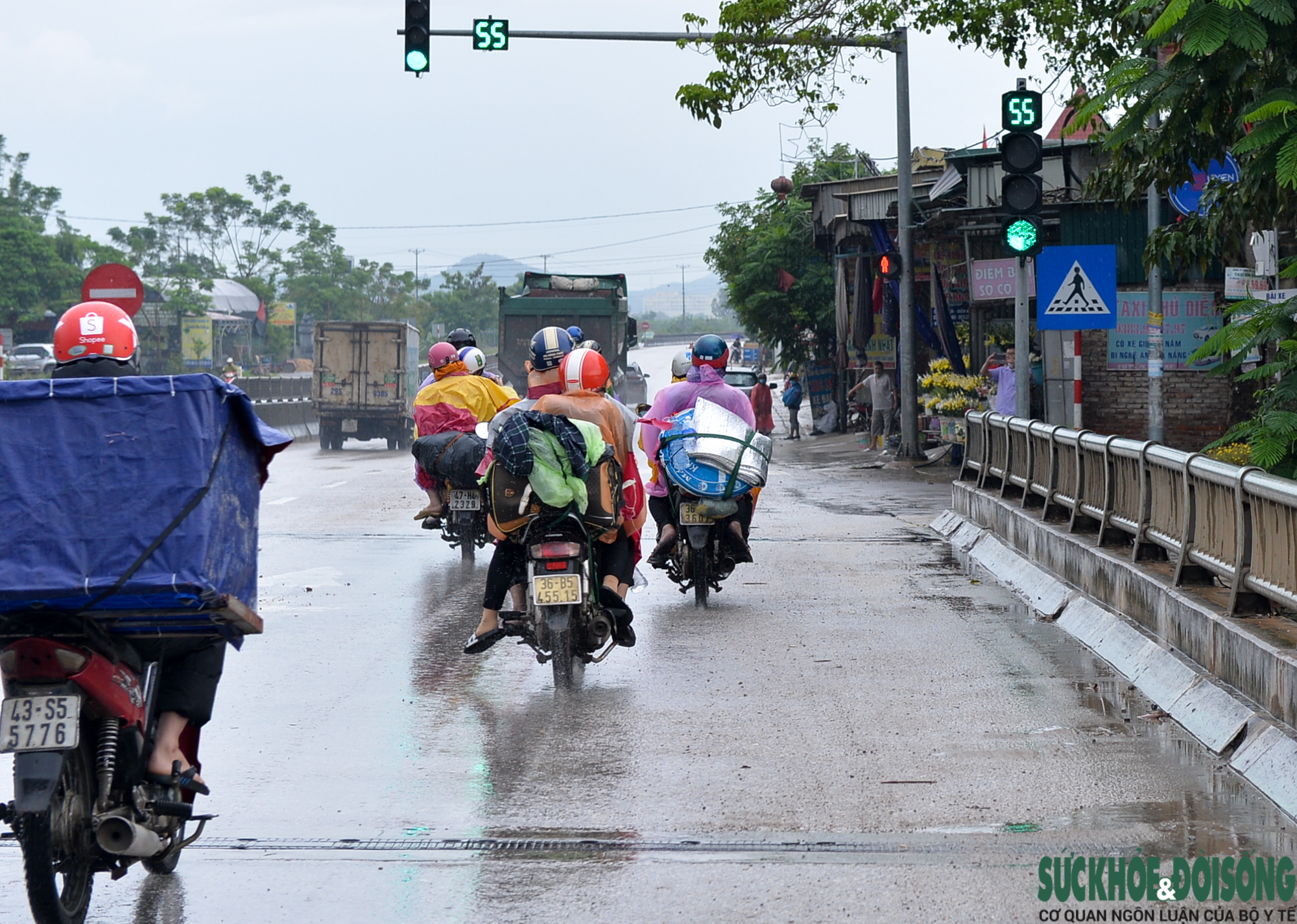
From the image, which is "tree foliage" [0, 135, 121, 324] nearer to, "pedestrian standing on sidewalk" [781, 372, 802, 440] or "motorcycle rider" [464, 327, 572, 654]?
"pedestrian standing on sidewalk" [781, 372, 802, 440]

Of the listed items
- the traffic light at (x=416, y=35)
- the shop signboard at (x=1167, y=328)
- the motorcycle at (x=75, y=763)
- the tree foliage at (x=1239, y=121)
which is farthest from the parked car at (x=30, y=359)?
the motorcycle at (x=75, y=763)

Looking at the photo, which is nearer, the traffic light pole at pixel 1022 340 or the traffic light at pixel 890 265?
the traffic light pole at pixel 1022 340

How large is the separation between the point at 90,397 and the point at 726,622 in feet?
20.6

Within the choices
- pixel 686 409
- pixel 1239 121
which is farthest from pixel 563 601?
pixel 1239 121

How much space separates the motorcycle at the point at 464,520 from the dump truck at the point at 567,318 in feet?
73.5

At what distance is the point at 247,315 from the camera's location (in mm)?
102625

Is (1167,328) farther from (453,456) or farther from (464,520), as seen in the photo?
(453,456)

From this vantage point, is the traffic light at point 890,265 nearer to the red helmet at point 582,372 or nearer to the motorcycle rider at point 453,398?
the motorcycle rider at point 453,398

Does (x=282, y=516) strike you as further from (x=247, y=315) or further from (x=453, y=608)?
(x=247, y=315)

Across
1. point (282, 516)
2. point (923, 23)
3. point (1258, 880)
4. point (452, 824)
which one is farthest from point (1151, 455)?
point (923, 23)

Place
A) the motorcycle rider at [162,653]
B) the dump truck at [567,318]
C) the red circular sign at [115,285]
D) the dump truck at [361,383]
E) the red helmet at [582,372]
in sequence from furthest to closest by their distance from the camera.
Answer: the dump truck at [567,318] < the dump truck at [361,383] < the red circular sign at [115,285] < the red helmet at [582,372] < the motorcycle rider at [162,653]

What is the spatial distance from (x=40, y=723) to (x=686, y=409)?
6.96 metres

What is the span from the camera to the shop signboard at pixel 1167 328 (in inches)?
834

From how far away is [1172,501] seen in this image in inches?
337
